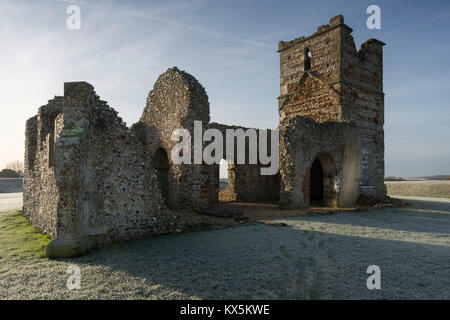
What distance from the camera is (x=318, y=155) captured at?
41.9 ft

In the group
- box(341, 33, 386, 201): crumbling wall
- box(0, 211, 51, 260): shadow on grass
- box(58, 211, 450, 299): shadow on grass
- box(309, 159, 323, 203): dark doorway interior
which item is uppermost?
box(341, 33, 386, 201): crumbling wall

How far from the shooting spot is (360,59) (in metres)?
15.0

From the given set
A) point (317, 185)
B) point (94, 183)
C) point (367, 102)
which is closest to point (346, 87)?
point (367, 102)

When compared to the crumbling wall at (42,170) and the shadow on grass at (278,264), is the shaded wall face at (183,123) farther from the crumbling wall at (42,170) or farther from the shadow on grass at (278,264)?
the shadow on grass at (278,264)

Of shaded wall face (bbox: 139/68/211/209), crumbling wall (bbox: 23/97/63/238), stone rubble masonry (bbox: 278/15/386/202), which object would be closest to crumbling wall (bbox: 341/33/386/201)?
stone rubble masonry (bbox: 278/15/386/202)

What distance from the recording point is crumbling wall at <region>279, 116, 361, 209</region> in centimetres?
1153

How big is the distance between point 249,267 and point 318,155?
921cm

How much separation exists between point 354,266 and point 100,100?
20.4 feet

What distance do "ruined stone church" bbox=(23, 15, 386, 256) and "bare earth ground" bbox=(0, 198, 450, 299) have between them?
36.6 inches

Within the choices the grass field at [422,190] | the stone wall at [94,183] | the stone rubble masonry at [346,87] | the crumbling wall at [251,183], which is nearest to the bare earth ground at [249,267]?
the stone wall at [94,183]

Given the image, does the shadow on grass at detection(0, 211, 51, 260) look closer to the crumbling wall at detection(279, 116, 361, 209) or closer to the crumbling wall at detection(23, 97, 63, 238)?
the crumbling wall at detection(23, 97, 63, 238)

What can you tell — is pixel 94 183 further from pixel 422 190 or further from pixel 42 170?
pixel 422 190

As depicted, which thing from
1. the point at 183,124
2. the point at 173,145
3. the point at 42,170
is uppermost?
the point at 183,124

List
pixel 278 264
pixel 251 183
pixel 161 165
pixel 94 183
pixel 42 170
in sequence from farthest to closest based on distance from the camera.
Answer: pixel 251 183 → pixel 161 165 → pixel 42 170 → pixel 94 183 → pixel 278 264
